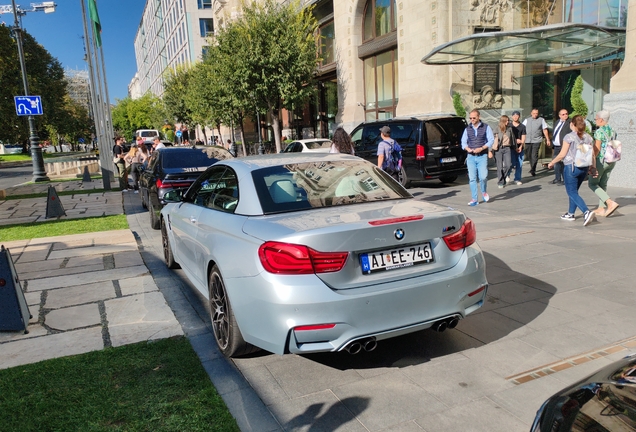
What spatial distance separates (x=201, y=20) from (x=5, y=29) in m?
32.9

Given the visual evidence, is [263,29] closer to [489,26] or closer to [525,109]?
[489,26]

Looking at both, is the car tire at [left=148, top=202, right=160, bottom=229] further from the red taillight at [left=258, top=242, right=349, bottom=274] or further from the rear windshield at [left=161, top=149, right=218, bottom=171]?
the red taillight at [left=258, top=242, right=349, bottom=274]

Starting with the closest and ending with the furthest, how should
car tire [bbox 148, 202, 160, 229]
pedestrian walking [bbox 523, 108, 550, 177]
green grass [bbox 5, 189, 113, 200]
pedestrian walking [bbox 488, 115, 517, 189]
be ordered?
car tire [bbox 148, 202, 160, 229] → pedestrian walking [bbox 488, 115, 517, 189] → pedestrian walking [bbox 523, 108, 550, 177] → green grass [bbox 5, 189, 113, 200]

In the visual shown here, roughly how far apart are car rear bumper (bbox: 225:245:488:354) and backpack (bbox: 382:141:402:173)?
21.4 ft

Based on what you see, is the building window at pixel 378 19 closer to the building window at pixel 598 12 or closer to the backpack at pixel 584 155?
the building window at pixel 598 12

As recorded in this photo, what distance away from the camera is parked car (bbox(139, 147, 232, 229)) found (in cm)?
930

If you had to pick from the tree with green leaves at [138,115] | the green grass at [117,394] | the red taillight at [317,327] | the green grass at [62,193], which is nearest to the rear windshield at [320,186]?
the red taillight at [317,327]

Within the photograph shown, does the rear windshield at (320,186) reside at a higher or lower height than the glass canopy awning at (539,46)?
lower

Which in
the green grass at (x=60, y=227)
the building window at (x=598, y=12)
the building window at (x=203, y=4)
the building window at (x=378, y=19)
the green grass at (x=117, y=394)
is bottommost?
the green grass at (x=117, y=394)

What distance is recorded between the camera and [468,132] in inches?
411

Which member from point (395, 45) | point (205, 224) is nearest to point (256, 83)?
point (395, 45)

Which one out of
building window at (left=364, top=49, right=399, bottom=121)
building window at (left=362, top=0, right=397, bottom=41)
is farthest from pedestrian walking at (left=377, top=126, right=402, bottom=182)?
building window at (left=362, top=0, right=397, bottom=41)

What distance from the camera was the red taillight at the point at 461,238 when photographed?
11.9 feet

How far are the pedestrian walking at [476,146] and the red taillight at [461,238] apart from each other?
695 cm
